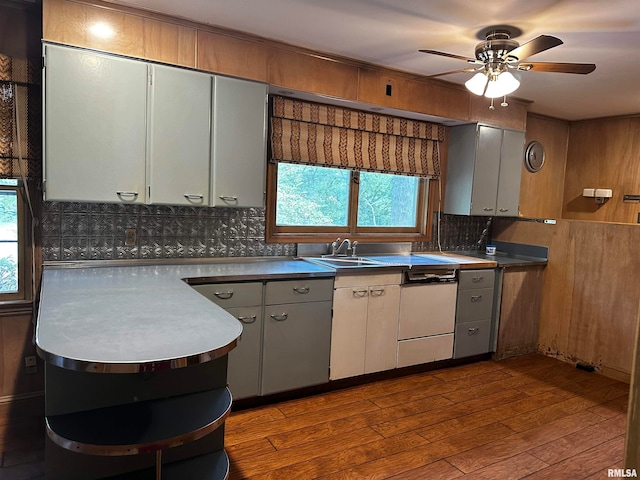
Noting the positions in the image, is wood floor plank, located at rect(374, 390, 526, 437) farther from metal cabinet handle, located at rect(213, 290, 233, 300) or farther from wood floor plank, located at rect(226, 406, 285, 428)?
metal cabinet handle, located at rect(213, 290, 233, 300)

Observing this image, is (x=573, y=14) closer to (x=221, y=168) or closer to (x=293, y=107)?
(x=293, y=107)

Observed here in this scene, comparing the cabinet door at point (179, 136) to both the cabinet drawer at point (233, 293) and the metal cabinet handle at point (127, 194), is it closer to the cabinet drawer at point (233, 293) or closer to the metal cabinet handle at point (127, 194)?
the metal cabinet handle at point (127, 194)

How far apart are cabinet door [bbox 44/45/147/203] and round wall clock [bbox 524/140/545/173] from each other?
3993mm

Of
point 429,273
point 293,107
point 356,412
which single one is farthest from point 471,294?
point 293,107

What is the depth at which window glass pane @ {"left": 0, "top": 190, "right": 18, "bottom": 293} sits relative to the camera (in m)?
2.63

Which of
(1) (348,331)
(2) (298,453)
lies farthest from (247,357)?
(1) (348,331)

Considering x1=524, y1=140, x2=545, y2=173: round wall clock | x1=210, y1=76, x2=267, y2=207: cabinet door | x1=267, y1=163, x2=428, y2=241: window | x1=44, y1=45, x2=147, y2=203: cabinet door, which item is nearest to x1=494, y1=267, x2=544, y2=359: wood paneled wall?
x1=267, y1=163, x2=428, y2=241: window

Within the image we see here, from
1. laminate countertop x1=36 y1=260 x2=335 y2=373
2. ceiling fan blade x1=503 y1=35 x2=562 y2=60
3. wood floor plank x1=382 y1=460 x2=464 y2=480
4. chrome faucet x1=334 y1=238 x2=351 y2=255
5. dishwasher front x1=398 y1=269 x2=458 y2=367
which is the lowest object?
wood floor plank x1=382 y1=460 x2=464 y2=480

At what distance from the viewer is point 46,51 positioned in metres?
2.30

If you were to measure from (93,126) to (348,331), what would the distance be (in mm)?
2069

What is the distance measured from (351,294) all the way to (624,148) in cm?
366

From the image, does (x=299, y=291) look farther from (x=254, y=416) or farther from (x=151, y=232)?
(x=151, y=232)

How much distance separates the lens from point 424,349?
11.8 feet

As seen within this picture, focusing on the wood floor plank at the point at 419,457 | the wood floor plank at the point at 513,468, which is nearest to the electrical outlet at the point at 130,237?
the wood floor plank at the point at 419,457
